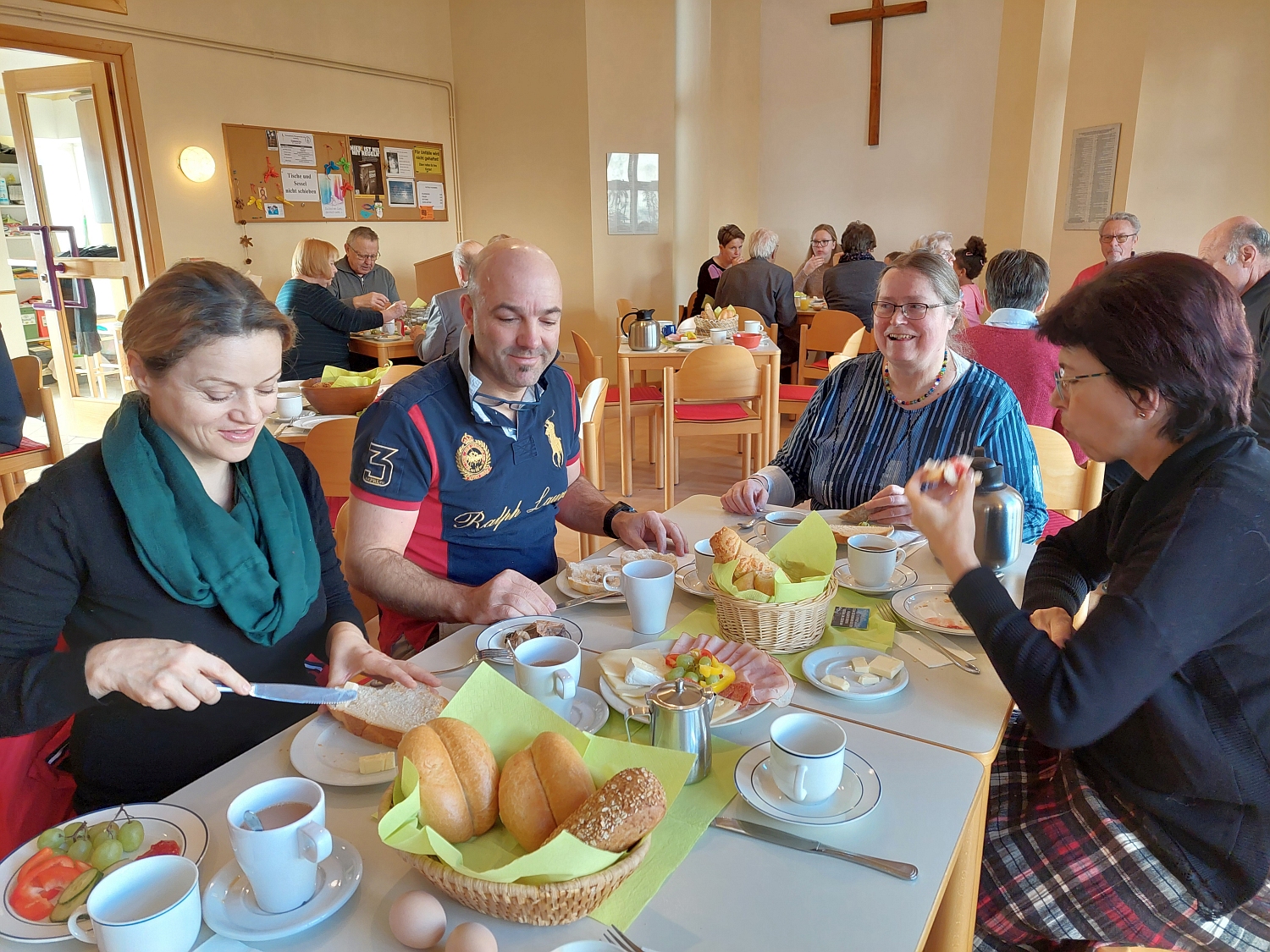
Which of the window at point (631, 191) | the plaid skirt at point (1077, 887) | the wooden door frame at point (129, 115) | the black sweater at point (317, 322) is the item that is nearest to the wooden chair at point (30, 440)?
the black sweater at point (317, 322)

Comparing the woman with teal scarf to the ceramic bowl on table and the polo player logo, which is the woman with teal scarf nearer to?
the polo player logo

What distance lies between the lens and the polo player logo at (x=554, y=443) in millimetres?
1895

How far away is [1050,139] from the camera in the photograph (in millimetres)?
6719

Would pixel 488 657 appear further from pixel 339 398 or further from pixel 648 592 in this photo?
pixel 339 398

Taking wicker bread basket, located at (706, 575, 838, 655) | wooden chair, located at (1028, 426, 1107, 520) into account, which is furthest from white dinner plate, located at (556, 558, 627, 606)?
wooden chair, located at (1028, 426, 1107, 520)

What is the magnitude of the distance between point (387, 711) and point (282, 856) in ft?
1.04

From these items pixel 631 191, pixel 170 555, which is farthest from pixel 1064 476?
pixel 631 191

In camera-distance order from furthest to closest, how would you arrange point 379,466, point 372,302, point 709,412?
point 372,302 < point 709,412 < point 379,466

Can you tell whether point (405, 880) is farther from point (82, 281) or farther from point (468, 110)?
point (468, 110)

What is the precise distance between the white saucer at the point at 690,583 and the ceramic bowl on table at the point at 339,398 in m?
1.83

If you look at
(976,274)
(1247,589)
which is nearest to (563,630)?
(1247,589)

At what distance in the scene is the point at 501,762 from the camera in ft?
2.93

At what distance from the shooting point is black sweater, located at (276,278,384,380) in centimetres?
480

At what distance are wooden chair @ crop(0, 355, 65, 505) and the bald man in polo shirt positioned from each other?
8.69 feet
